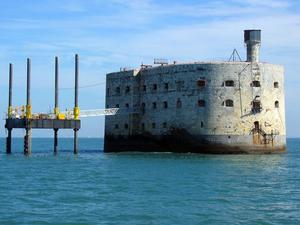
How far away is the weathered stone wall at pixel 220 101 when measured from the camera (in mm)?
49219

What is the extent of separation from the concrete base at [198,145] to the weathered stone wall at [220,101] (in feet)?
0.49

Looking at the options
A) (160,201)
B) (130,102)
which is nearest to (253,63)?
(130,102)

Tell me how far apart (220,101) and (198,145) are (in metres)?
3.73

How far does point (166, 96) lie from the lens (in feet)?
172

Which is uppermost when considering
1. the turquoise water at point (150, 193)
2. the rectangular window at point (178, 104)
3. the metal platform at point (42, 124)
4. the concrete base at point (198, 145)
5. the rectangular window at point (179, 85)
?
the rectangular window at point (179, 85)


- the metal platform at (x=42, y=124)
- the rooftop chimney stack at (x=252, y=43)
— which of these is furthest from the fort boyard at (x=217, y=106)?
the metal platform at (x=42, y=124)

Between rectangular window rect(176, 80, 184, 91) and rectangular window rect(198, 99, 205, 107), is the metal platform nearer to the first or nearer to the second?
rectangular window rect(176, 80, 184, 91)

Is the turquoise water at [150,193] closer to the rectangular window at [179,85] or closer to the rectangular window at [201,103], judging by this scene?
the rectangular window at [201,103]

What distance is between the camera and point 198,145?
49.8 m

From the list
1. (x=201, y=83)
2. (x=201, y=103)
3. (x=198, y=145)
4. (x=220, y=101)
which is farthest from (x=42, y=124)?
(x=220, y=101)

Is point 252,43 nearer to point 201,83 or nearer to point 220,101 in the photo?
point 201,83

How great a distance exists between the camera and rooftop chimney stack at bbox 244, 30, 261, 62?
52.8 meters

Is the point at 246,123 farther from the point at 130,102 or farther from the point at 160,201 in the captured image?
the point at 160,201

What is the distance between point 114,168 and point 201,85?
1483 centimetres
